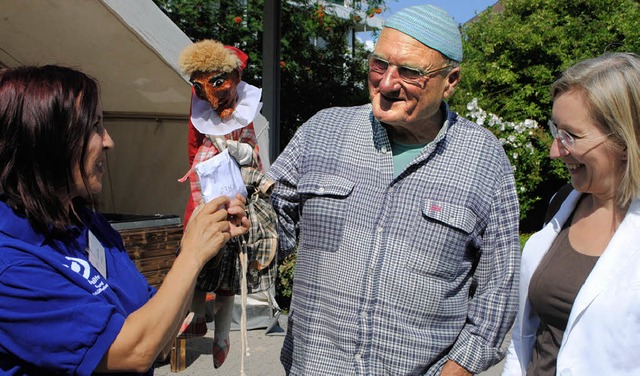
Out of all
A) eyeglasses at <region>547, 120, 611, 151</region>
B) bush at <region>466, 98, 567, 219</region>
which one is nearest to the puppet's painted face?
eyeglasses at <region>547, 120, 611, 151</region>

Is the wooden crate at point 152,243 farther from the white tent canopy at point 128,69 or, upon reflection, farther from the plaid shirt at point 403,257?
the plaid shirt at point 403,257

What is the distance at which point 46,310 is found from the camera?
1384 mm

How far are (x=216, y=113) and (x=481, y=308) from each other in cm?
132

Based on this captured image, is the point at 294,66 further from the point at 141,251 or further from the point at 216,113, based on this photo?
the point at 216,113

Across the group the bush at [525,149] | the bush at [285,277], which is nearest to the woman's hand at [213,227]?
the bush at [285,277]

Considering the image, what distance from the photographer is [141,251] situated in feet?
13.8

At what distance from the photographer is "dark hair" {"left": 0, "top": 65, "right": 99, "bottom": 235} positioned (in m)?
1.47

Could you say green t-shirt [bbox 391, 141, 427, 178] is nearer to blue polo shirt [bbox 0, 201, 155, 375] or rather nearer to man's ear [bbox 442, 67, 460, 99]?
man's ear [bbox 442, 67, 460, 99]

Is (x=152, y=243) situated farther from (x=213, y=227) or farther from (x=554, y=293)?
(x=554, y=293)

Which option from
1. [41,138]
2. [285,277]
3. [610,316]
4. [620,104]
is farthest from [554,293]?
[285,277]

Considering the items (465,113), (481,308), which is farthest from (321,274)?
(465,113)

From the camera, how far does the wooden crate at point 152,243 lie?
4148 mm

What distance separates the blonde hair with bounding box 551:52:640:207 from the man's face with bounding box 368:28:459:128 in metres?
0.46

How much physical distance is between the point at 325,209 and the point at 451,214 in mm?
433
